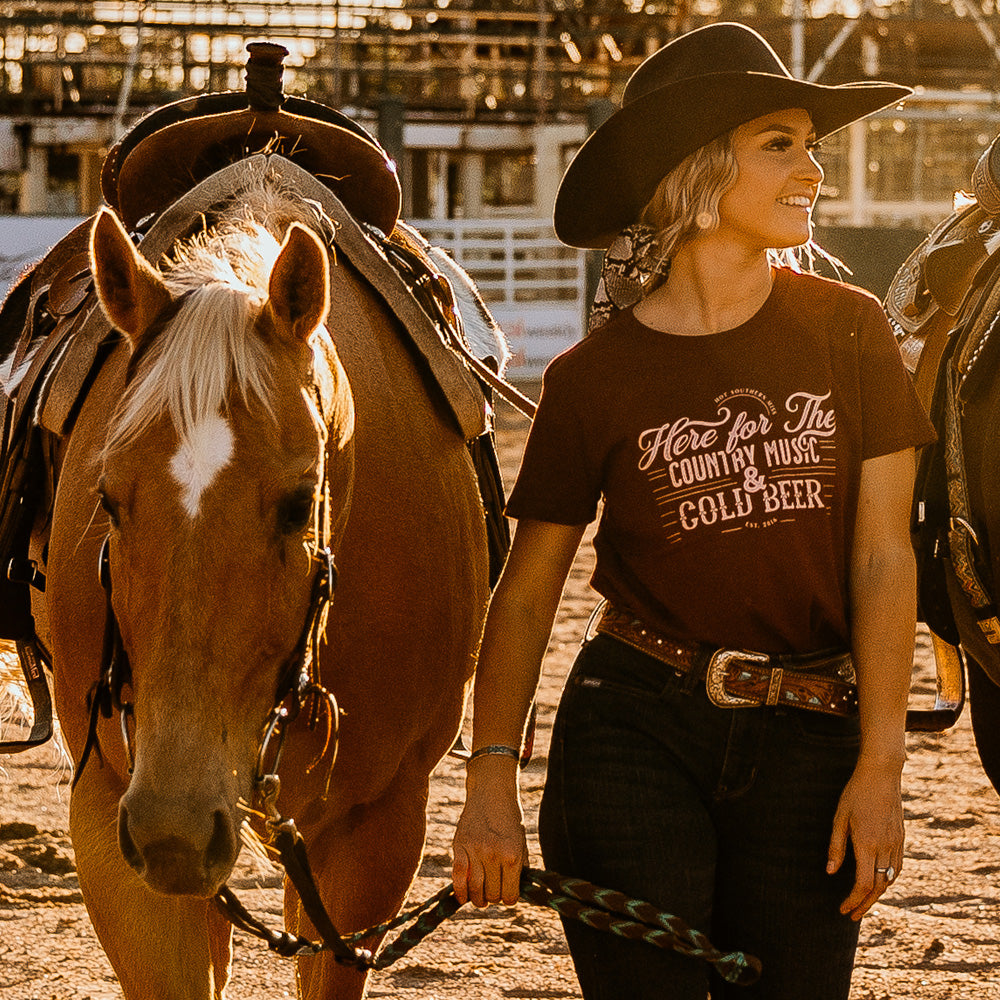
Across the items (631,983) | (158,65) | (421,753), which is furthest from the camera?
(158,65)

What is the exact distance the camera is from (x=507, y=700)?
2184mm

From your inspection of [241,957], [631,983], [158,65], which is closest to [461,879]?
[631,983]

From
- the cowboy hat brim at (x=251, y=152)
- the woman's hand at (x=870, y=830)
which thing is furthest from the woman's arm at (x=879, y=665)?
the cowboy hat brim at (x=251, y=152)

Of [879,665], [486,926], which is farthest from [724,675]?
[486,926]

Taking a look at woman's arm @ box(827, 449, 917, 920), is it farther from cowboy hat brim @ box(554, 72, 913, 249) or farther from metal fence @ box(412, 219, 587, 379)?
metal fence @ box(412, 219, 587, 379)

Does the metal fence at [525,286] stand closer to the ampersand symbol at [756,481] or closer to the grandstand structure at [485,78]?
the grandstand structure at [485,78]

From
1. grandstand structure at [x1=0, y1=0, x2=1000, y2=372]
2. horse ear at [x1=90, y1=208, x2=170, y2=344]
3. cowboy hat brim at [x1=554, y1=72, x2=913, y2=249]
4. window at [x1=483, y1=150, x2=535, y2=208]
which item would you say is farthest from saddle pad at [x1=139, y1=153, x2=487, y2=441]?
window at [x1=483, y1=150, x2=535, y2=208]

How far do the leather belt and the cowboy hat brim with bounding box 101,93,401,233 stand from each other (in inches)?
58.1

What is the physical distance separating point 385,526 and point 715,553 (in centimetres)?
77

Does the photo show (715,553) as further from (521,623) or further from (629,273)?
(629,273)

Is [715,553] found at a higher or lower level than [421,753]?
higher

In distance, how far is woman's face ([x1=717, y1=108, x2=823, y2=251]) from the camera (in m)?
2.17

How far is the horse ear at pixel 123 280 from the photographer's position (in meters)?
2.05

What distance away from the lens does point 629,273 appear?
7.51ft
